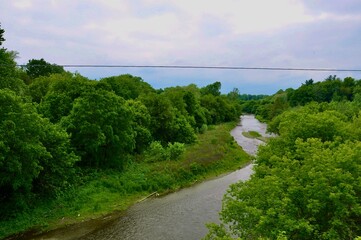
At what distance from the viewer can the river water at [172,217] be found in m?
25.2

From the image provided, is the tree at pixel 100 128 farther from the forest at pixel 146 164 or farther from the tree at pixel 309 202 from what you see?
the tree at pixel 309 202

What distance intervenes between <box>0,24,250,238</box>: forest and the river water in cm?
218

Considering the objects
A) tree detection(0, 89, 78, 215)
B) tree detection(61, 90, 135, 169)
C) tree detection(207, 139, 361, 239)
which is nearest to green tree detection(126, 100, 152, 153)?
tree detection(61, 90, 135, 169)

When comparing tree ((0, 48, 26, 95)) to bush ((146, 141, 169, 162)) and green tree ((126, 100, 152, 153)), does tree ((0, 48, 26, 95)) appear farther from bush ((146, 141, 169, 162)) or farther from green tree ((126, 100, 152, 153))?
bush ((146, 141, 169, 162))

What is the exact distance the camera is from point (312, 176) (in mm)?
16469

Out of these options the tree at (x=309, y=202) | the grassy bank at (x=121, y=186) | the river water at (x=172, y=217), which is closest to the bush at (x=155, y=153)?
the grassy bank at (x=121, y=186)

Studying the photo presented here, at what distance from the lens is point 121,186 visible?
112ft

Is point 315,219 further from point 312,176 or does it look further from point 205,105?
point 205,105

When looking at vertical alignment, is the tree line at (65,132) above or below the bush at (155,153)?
above

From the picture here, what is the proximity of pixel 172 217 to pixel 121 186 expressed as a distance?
747cm

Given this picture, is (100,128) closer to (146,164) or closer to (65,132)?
(65,132)

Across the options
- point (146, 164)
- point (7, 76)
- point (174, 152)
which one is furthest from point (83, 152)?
point (174, 152)

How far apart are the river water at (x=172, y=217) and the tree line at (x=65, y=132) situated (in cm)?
579

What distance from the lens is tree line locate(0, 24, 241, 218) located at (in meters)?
24.1
